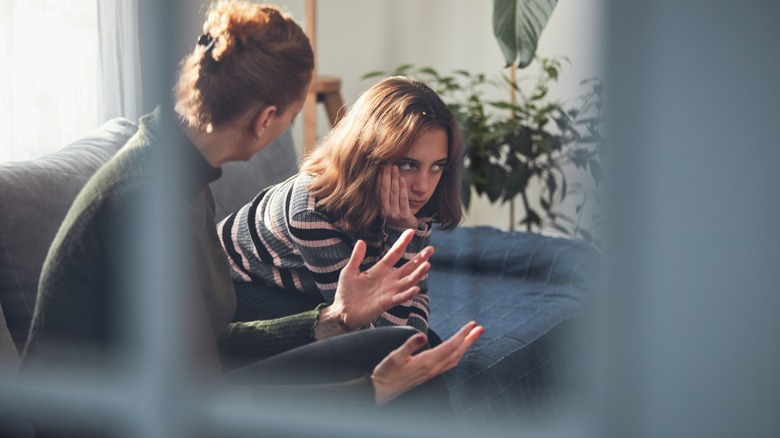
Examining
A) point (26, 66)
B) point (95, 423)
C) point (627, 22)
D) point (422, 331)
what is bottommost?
point (95, 423)

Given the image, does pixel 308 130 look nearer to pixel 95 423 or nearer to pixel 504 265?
pixel 504 265

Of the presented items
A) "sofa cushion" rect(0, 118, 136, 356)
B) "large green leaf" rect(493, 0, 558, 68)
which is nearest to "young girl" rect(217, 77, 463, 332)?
"large green leaf" rect(493, 0, 558, 68)

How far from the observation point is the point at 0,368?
56.8 inches

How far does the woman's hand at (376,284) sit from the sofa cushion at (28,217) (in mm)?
519

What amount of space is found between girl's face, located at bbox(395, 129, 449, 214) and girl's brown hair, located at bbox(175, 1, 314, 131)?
0.61 ft

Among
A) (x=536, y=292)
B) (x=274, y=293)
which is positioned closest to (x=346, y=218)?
(x=274, y=293)

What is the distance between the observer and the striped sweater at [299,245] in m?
1.20

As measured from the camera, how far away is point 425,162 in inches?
45.4

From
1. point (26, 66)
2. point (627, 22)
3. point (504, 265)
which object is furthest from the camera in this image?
point (26, 66)

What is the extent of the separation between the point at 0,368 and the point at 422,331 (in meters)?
0.69

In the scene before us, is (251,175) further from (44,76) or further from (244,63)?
(44,76)

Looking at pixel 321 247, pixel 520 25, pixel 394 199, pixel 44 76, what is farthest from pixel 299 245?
pixel 44 76

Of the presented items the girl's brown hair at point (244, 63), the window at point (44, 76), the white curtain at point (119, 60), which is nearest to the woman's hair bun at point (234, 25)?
the girl's brown hair at point (244, 63)

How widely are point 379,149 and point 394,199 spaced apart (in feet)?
0.21
